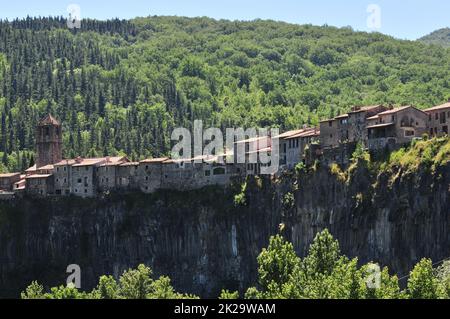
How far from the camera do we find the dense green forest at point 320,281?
11356 centimetres

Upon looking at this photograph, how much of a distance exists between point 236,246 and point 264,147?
51.6ft

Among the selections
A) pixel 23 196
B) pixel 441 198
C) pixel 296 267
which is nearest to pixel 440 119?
pixel 441 198

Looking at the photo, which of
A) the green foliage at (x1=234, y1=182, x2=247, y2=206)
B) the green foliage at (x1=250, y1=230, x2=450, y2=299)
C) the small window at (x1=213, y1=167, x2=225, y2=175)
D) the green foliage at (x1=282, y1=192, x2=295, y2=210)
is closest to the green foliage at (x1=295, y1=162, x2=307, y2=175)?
the green foliage at (x1=282, y1=192, x2=295, y2=210)

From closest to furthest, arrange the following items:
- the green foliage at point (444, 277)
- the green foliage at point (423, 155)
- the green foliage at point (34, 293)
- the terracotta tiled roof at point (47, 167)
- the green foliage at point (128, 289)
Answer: the green foliage at point (444, 277)
the green foliage at point (423, 155)
the green foliage at point (128, 289)
the green foliage at point (34, 293)
the terracotta tiled roof at point (47, 167)

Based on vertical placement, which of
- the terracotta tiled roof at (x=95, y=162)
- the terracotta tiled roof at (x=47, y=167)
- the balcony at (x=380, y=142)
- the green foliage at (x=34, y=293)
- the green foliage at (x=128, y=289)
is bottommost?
the green foliage at (x=34, y=293)

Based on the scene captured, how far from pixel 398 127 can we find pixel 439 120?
16.0ft

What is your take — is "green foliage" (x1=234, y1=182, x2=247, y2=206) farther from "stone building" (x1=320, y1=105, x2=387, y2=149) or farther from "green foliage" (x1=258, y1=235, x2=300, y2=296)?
"green foliage" (x1=258, y1=235, x2=300, y2=296)

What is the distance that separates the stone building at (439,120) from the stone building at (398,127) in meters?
0.69

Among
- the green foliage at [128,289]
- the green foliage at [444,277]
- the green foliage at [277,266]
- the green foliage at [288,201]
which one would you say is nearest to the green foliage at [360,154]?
the green foliage at [288,201]

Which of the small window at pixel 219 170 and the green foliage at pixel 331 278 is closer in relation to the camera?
the green foliage at pixel 331 278

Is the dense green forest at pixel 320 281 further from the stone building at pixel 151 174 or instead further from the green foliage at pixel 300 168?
the stone building at pixel 151 174

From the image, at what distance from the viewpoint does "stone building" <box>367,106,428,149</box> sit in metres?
149

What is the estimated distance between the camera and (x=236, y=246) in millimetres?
167625

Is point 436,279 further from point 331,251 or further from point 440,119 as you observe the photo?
point 440,119
